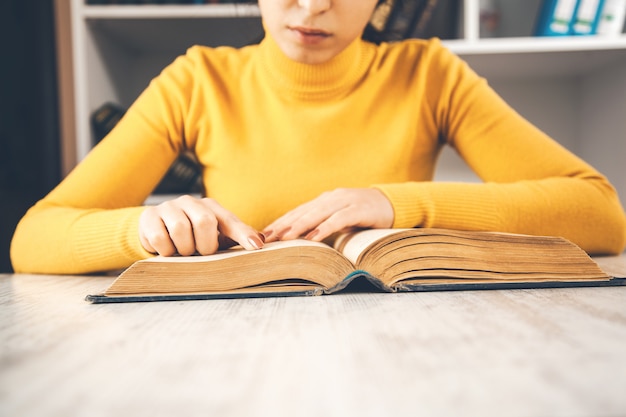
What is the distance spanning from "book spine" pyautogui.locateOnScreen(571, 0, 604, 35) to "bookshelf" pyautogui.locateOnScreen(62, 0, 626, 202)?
0.06 m

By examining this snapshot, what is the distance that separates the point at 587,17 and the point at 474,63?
0.29 m

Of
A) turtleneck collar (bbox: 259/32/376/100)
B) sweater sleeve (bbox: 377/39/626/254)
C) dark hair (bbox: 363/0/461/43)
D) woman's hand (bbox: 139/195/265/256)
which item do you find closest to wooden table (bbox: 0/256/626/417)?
woman's hand (bbox: 139/195/265/256)

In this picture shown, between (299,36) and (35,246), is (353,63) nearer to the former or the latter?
(299,36)

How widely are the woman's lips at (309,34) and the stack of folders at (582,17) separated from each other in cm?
76

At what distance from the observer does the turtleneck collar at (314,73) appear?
0.96 metres

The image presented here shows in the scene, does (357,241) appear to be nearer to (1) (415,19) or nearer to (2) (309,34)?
(2) (309,34)

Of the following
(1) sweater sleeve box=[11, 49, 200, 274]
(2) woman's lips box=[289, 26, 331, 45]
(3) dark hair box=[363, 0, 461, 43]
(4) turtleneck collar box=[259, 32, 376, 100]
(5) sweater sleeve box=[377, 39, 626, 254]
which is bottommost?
(1) sweater sleeve box=[11, 49, 200, 274]

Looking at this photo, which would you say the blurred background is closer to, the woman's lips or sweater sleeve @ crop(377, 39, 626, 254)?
the woman's lips

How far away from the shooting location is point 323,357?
290 mm

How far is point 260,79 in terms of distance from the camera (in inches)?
39.9

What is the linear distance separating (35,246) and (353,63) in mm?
667

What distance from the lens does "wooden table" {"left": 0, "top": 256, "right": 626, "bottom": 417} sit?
0.23m

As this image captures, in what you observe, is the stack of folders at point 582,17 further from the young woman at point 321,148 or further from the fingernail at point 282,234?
the fingernail at point 282,234

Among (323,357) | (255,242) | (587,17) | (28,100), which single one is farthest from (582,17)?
(28,100)
